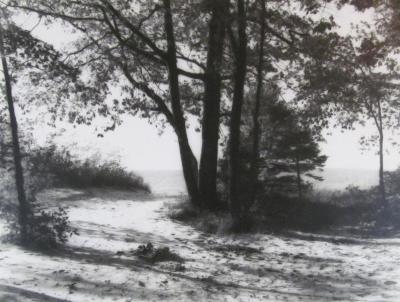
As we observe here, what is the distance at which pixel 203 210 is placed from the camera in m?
16.0

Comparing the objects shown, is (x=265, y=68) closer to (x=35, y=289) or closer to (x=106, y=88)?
(x=106, y=88)

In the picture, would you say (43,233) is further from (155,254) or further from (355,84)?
(355,84)

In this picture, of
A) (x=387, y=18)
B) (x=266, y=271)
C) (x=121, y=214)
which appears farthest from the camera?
(x=121, y=214)

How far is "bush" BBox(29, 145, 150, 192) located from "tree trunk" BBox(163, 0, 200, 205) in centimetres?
621

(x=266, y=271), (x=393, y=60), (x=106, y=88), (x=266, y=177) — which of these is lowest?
(x=266, y=271)

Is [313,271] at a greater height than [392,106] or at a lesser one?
lesser

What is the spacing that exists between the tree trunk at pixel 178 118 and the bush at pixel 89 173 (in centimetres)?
621

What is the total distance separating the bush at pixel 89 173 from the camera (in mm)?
21953

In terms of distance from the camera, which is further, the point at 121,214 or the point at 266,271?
the point at 121,214

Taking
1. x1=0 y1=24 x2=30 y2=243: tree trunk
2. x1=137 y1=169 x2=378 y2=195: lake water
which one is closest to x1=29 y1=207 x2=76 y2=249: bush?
x1=0 y1=24 x2=30 y2=243: tree trunk

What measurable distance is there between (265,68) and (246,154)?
290cm

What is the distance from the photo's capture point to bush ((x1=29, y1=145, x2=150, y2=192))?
864 inches

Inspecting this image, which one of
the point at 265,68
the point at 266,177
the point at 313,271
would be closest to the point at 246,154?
the point at 266,177

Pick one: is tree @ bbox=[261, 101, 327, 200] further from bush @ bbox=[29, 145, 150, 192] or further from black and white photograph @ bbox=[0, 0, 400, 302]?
bush @ bbox=[29, 145, 150, 192]
